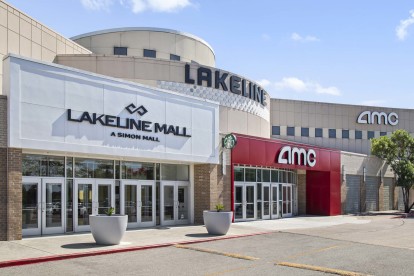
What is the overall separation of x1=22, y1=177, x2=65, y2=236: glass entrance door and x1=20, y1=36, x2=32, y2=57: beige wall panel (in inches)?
283

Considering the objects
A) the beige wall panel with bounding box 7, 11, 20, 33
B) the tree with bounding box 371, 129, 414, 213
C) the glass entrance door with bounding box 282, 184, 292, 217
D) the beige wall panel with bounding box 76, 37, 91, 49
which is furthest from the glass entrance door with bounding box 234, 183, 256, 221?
the beige wall panel with bounding box 76, 37, 91, 49

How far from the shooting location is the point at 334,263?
45.6 feet

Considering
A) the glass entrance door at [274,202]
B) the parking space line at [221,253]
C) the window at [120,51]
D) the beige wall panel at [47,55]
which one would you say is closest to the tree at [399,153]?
the glass entrance door at [274,202]

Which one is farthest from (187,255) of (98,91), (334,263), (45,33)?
(45,33)

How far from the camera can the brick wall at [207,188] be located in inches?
987

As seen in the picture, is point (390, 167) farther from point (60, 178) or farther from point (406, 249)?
point (60, 178)

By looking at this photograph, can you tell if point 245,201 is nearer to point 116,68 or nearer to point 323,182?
point 323,182

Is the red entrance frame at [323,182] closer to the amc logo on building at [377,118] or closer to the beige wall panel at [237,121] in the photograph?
the beige wall panel at [237,121]

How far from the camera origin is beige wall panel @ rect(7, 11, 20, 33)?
72.4ft

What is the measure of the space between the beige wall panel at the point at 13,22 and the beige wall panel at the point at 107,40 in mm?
12551

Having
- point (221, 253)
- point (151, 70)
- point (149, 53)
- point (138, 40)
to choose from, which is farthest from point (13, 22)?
point (221, 253)

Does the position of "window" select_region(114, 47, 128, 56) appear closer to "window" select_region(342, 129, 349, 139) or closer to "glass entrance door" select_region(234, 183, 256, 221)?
"glass entrance door" select_region(234, 183, 256, 221)

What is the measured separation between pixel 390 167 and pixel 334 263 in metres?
31.8

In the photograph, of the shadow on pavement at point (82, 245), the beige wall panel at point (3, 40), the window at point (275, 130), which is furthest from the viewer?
the window at point (275, 130)
